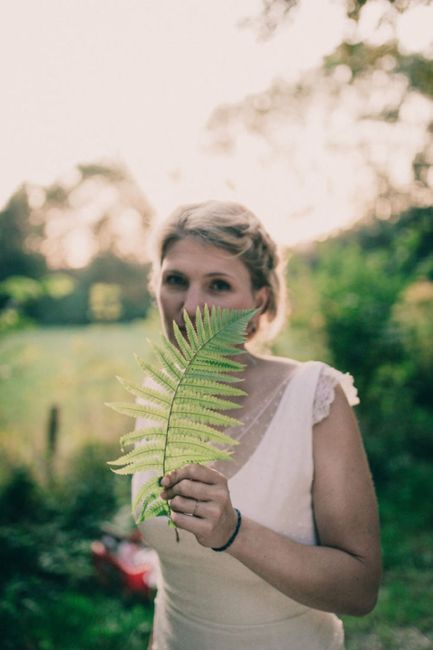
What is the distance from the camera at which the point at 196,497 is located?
128cm

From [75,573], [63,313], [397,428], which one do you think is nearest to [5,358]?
[75,573]

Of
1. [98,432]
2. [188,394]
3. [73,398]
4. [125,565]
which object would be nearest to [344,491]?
[188,394]

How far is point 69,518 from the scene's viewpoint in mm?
6781

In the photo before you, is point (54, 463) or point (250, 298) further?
point (54, 463)

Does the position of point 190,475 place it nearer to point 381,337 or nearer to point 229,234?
point 229,234

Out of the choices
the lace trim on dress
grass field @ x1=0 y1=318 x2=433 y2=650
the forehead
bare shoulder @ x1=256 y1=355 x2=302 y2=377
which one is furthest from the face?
grass field @ x1=0 y1=318 x2=433 y2=650

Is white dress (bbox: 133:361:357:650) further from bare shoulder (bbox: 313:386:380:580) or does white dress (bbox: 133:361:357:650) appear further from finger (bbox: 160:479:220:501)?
finger (bbox: 160:479:220:501)

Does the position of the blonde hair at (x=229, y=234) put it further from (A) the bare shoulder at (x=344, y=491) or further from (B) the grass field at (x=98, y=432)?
(B) the grass field at (x=98, y=432)

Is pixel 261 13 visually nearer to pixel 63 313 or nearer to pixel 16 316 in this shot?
pixel 16 316

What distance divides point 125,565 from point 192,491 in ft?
15.8

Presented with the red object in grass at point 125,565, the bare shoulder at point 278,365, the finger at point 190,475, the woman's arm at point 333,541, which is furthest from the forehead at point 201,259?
the red object in grass at point 125,565

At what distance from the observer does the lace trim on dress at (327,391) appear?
1.89 meters

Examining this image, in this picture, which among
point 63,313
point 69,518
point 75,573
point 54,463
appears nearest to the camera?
point 75,573

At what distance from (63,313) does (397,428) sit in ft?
38.0
